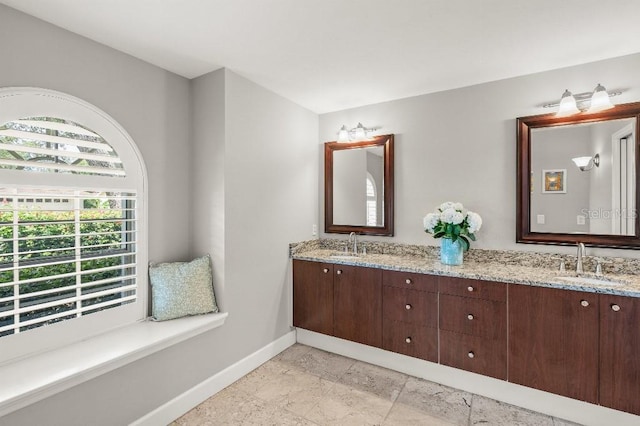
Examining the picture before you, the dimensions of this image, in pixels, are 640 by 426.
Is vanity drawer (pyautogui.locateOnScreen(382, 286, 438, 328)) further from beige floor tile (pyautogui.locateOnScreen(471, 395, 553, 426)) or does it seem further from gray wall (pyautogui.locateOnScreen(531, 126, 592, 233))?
gray wall (pyautogui.locateOnScreen(531, 126, 592, 233))

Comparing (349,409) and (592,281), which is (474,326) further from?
(349,409)

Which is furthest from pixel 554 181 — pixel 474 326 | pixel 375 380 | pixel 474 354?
pixel 375 380

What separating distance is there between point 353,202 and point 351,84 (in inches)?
47.0

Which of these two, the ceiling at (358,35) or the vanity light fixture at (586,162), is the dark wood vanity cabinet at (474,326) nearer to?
the vanity light fixture at (586,162)

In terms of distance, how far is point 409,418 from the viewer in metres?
2.08

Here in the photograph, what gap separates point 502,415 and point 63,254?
118 inches

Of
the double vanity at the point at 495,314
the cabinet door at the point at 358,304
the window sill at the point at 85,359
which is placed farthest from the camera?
the cabinet door at the point at 358,304

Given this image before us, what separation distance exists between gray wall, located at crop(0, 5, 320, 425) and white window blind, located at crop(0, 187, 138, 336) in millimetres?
241

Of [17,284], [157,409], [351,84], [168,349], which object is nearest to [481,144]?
[351,84]

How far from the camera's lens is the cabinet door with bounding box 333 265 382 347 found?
8.79 feet

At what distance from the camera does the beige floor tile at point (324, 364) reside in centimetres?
265

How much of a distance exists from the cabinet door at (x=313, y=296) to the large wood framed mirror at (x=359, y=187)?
Result: 59cm

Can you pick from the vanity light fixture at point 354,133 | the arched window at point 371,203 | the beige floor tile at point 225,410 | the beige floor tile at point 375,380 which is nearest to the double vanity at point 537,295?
the beige floor tile at point 375,380

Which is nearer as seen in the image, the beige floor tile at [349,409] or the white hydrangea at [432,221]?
the beige floor tile at [349,409]
